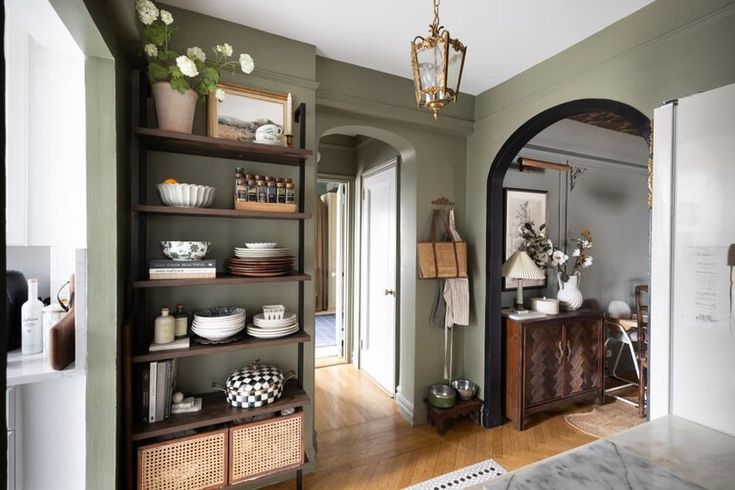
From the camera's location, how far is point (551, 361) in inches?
109

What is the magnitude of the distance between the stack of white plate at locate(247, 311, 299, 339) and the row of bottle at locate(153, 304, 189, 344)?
1.06 ft

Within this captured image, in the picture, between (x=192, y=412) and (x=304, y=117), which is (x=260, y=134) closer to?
(x=304, y=117)

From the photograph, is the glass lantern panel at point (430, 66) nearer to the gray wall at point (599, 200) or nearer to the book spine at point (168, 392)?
the book spine at point (168, 392)

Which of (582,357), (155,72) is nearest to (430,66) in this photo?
(155,72)

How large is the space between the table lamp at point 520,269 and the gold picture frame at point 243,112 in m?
2.01

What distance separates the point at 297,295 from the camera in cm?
212

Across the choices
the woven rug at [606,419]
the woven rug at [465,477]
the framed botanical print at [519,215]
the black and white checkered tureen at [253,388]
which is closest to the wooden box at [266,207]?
the black and white checkered tureen at [253,388]

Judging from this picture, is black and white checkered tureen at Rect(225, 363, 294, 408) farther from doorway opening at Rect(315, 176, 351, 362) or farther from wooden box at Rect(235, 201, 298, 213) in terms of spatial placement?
doorway opening at Rect(315, 176, 351, 362)

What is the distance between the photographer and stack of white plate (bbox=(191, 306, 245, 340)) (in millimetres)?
1684

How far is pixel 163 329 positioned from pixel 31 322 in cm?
48

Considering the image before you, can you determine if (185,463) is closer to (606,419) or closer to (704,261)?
(704,261)

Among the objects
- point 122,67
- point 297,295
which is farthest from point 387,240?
point 122,67

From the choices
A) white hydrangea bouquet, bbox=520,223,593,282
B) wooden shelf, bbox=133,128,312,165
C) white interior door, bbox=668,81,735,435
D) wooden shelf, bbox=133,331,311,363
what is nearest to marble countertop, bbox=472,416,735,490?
white interior door, bbox=668,81,735,435

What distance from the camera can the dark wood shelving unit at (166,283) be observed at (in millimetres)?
1539
